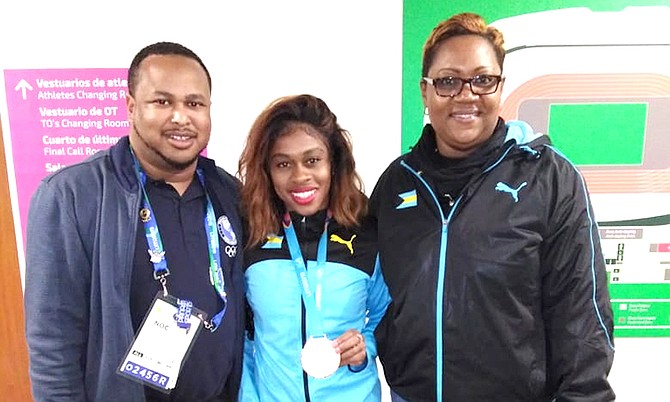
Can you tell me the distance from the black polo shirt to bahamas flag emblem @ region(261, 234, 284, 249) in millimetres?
191

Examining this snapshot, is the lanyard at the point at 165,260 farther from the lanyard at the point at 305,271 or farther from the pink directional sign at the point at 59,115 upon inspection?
the pink directional sign at the point at 59,115

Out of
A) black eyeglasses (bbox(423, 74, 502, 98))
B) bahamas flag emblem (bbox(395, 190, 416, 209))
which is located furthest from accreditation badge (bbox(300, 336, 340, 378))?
black eyeglasses (bbox(423, 74, 502, 98))

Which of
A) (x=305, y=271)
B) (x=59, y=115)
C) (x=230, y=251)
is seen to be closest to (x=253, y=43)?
(x=59, y=115)

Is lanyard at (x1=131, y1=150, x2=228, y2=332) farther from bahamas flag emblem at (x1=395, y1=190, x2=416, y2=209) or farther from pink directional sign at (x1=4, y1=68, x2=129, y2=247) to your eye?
Result: pink directional sign at (x1=4, y1=68, x2=129, y2=247)

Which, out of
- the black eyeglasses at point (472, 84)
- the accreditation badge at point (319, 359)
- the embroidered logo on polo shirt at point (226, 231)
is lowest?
the accreditation badge at point (319, 359)

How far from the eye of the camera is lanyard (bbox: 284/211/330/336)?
1600 mm

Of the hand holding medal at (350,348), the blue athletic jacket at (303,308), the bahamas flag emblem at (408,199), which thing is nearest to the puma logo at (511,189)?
the bahamas flag emblem at (408,199)

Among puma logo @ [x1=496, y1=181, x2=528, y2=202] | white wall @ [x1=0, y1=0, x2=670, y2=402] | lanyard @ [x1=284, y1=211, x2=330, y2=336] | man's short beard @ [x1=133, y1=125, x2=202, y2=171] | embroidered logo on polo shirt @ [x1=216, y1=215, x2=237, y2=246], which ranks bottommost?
lanyard @ [x1=284, y1=211, x2=330, y2=336]

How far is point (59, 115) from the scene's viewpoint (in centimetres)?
230

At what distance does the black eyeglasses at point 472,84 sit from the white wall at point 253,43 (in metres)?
0.79

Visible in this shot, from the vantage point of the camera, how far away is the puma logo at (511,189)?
1.45 metres

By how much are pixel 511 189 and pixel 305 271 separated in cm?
65

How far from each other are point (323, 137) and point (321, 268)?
16.9 inches

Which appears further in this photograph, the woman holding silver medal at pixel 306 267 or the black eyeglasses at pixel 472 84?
the woman holding silver medal at pixel 306 267
